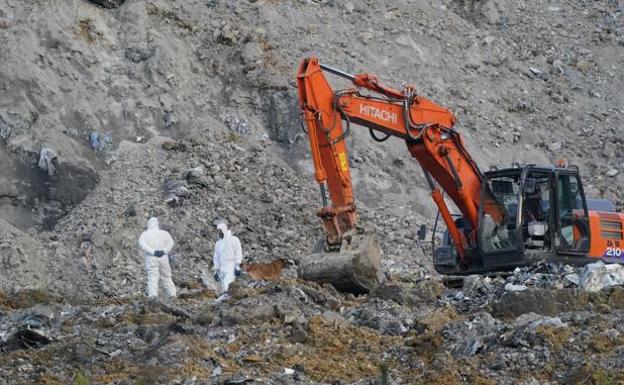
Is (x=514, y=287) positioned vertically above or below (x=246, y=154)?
below

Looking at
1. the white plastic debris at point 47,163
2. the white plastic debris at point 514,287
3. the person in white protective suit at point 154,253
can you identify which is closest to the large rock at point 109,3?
the white plastic debris at point 47,163

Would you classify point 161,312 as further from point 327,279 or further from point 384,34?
point 384,34

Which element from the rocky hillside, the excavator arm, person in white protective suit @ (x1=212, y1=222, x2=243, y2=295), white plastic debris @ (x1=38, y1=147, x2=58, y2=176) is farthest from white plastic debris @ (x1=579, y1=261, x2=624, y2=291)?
white plastic debris @ (x1=38, y1=147, x2=58, y2=176)

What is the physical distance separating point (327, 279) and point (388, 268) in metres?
5.97

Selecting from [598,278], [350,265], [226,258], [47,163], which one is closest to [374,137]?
[350,265]

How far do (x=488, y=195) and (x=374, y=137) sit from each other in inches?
69.6

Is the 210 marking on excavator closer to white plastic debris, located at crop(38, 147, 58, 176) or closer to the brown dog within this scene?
the brown dog

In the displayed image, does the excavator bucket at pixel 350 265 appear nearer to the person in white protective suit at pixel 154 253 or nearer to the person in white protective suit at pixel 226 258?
the person in white protective suit at pixel 226 258

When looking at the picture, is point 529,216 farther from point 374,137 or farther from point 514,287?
point 374,137

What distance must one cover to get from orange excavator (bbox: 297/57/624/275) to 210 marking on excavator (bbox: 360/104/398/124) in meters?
0.01

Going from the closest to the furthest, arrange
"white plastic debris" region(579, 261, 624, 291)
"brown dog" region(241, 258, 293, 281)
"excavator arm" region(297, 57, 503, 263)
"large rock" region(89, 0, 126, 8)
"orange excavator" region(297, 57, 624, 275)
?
"white plastic debris" region(579, 261, 624, 291)
"excavator arm" region(297, 57, 503, 263)
"orange excavator" region(297, 57, 624, 275)
"brown dog" region(241, 258, 293, 281)
"large rock" region(89, 0, 126, 8)

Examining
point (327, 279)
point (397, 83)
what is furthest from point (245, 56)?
point (327, 279)

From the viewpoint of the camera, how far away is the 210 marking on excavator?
55.7 feet

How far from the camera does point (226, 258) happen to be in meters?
17.7
